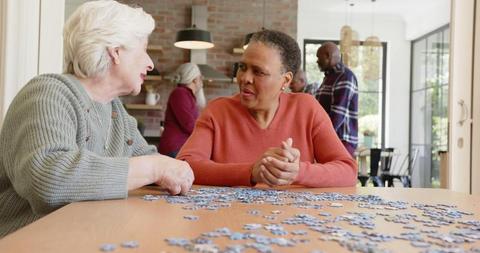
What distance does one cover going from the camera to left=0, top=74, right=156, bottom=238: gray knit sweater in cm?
130

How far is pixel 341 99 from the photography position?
3738 millimetres

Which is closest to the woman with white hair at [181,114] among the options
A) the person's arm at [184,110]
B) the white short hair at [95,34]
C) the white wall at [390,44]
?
the person's arm at [184,110]

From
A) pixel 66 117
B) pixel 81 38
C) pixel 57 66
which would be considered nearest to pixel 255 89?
pixel 81 38

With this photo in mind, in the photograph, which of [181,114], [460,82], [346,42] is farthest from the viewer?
[346,42]

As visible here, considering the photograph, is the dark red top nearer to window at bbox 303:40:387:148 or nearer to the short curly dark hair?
the short curly dark hair

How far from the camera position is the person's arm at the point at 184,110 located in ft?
16.5

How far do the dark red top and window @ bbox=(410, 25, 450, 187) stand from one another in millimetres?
6084

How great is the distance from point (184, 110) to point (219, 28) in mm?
3619

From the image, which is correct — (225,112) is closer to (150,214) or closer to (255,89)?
(255,89)

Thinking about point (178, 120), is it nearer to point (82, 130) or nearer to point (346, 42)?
point (82, 130)

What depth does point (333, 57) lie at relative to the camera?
12.6 ft

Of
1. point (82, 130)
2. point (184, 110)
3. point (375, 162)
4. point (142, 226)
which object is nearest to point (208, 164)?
point (82, 130)

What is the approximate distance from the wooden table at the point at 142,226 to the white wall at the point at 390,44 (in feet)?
32.1

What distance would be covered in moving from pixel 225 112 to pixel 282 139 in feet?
0.85
